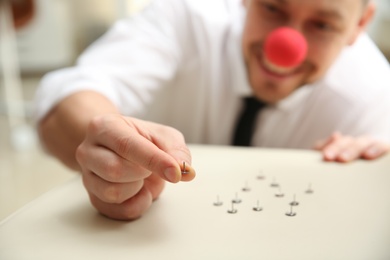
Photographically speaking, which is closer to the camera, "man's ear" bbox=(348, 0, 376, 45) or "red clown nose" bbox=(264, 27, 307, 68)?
"red clown nose" bbox=(264, 27, 307, 68)

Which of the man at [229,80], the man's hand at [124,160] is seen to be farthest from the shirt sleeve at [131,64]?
the man's hand at [124,160]

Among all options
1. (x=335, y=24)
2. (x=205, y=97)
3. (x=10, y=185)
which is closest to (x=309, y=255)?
(x=335, y=24)

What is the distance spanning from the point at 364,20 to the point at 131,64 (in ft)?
1.05

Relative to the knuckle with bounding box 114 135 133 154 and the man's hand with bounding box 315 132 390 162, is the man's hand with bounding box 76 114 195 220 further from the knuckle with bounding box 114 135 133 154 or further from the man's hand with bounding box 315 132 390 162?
the man's hand with bounding box 315 132 390 162

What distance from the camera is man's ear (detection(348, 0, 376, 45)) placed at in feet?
2.08

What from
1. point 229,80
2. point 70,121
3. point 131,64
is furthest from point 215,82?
point 70,121

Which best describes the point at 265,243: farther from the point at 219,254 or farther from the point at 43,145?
the point at 43,145

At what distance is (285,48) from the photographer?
0.50 meters

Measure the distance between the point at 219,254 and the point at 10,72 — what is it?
1597mm

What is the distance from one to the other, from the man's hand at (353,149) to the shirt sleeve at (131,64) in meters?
0.25

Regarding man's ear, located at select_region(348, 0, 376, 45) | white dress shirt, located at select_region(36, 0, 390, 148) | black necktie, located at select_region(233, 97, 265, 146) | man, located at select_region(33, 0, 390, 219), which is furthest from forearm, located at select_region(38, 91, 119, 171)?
man's ear, located at select_region(348, 0, 376, 45)

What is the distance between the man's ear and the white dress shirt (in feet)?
0.13

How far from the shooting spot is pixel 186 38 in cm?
71

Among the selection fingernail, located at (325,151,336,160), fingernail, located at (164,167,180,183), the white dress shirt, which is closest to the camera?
fingernail, located at (164,167,180,183)
